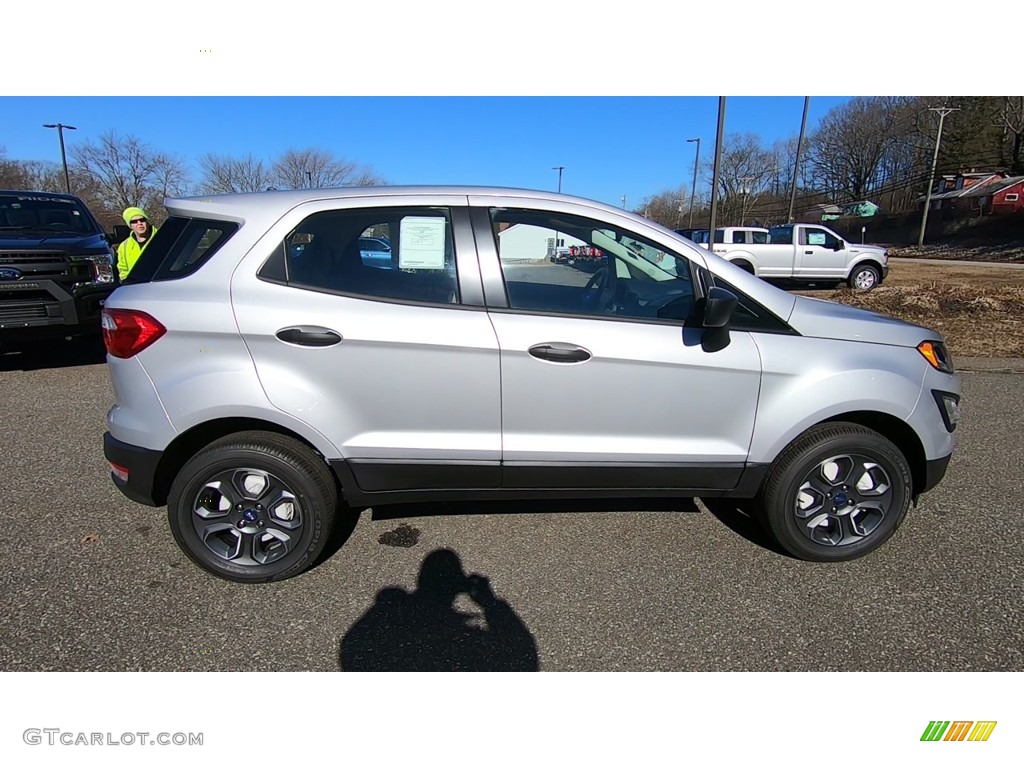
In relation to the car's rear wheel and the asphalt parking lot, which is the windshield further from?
the car's rear wheel

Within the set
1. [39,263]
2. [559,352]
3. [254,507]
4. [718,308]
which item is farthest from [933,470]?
[39,263]

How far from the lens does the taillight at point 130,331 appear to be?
240 centimetres

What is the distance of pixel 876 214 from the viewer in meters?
56.6

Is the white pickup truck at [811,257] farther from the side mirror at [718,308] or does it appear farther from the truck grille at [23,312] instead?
the truck grille at [23,312]

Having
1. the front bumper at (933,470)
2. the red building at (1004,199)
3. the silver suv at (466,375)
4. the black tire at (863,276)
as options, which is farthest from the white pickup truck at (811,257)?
the red building at (1004,199)

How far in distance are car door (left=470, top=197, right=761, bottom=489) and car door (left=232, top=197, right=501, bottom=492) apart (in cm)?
12

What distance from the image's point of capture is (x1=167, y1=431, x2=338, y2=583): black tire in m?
2.49

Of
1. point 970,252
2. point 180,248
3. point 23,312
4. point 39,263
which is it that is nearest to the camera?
point 180,248

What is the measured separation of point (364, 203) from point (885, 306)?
1140 centimetres

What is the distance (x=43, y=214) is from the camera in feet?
22.5

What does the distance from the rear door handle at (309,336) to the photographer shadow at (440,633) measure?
1.19 m

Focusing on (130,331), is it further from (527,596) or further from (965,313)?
(965,313)

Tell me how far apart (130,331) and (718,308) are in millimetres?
2565
